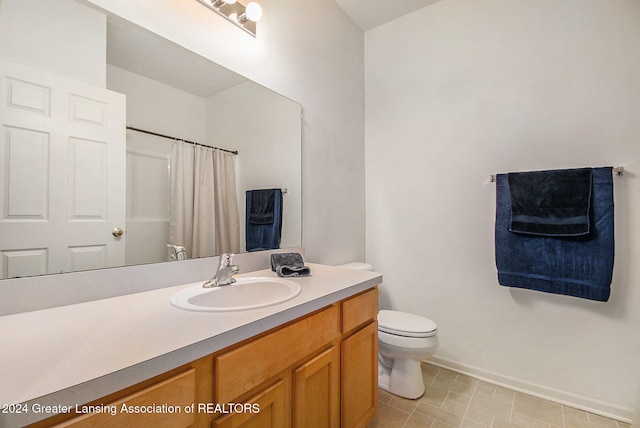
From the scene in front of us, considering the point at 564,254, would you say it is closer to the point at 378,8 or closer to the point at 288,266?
the point at 288,266

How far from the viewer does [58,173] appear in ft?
2.94

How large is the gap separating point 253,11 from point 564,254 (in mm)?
2182

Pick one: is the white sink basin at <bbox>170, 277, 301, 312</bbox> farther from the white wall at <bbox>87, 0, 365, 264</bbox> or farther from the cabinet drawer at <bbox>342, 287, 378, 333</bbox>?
the white wall at <bbox>87, 0, 365, 264</bbox>

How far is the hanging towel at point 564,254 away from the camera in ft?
5.01

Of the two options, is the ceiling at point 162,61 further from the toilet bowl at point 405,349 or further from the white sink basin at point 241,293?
the toilet bowl at point 405,349

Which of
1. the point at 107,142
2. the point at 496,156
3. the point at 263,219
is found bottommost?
the point at 263,219

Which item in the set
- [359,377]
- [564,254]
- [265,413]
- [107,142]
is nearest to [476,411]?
[359,377]

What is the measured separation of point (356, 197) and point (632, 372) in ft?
6.26

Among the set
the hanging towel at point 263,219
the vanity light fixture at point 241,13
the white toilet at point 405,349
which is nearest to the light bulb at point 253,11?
the vanity light fixture at point 241,13

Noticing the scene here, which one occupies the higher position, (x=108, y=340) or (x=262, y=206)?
(x=262, y=206)

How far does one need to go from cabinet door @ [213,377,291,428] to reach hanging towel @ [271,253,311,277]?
0.52 meters

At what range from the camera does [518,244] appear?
5.80 feet

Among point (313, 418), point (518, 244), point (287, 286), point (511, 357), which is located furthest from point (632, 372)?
point (287, 286)

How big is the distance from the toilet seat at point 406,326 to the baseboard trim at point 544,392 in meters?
0.55
